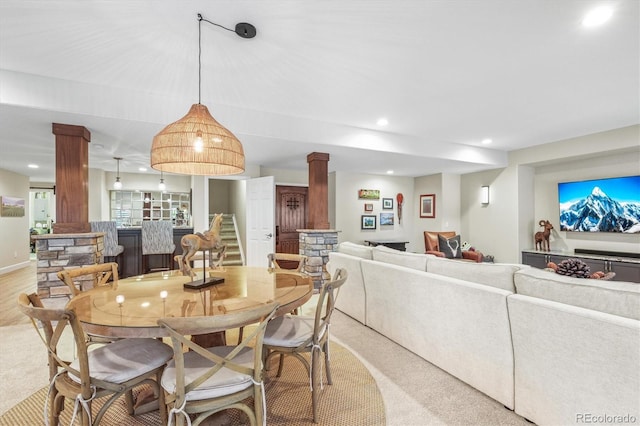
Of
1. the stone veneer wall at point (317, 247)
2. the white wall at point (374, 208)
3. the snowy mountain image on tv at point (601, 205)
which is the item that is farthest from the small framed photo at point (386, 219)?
the snowy mountain image on tv at point (601, 205)

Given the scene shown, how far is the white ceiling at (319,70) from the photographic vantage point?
2020mm

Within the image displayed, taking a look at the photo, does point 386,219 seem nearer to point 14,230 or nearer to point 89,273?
point 89,273

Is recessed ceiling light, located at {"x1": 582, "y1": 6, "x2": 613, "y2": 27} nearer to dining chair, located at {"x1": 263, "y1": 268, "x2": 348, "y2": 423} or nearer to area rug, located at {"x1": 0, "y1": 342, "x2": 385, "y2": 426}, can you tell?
dining chair, located at {"x1": 263, "y1": 268, "x2": 348, "y2": 423}

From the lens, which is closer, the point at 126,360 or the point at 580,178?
the point at 126,360

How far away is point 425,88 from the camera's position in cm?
319

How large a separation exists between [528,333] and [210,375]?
1.73m

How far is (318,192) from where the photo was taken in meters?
4.91

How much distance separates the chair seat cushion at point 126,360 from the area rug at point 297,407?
1.63ft

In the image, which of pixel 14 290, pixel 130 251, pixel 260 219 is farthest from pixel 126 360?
pixel 14 290

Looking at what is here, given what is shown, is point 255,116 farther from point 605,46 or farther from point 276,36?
point 605,46

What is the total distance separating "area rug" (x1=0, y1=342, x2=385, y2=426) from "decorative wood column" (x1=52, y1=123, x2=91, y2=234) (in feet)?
5.90

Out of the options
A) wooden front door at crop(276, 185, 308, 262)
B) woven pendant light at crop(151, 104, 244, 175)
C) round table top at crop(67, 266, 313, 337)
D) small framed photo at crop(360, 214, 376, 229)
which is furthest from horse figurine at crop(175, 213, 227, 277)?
small framed photo at crop(360, 214, 376, 229)

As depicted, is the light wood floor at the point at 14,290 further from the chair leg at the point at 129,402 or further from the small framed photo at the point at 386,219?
the small framed photo at the point at 386,219

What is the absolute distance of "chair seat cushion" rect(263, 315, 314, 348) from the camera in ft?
6.27
